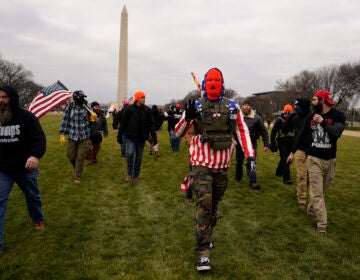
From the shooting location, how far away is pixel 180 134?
158 inches

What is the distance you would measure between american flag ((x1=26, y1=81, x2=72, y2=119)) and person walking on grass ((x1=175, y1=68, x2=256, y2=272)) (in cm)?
467

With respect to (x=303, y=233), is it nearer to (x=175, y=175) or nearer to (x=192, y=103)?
(x=192, y=103)

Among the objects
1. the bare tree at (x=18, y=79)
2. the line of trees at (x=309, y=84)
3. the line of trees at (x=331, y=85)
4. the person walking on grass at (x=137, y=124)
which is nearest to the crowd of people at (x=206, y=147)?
the person walking on grass at (x=137, y=124)

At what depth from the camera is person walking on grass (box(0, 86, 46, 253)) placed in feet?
13.5

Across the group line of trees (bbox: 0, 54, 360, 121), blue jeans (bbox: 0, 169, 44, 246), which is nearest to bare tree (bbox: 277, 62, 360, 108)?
line of trees (bbox: 0, 54, 360, 121)

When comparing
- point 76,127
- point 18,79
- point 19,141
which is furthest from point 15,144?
point 18,79

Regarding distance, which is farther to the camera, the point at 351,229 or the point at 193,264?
the point at 351,229

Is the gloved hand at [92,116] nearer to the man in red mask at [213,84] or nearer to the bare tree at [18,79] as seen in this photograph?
the man in red mask at [213,84]

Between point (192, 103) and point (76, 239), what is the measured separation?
2.66 metres

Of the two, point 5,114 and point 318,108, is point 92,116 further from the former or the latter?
point 318,108

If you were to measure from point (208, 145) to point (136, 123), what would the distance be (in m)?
4.05

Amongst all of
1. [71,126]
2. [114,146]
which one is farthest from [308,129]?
[114,146]

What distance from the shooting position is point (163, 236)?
476cm

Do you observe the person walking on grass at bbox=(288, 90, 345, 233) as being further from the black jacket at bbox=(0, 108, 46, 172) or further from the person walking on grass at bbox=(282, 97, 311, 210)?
the black jacket at bbox=(0, 108, 46, 172)
